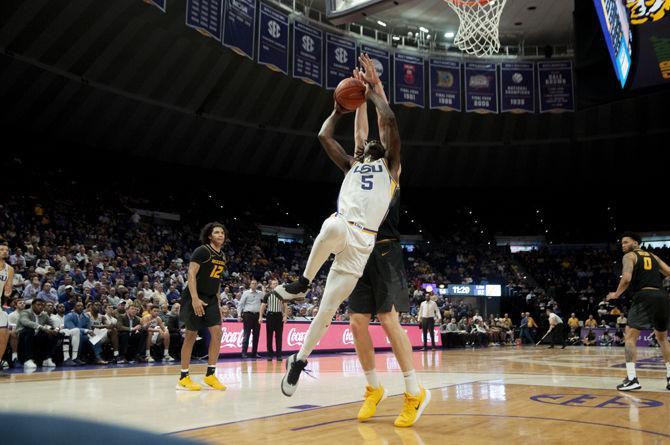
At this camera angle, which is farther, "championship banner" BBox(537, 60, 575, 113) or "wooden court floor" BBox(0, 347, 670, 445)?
"championship banner" BBox(537, 60, 575, 113)

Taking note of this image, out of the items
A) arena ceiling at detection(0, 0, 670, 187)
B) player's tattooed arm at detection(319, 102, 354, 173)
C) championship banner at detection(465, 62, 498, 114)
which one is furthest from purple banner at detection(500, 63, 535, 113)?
player's tattooed arm at detection(319, 102, 354, 173)

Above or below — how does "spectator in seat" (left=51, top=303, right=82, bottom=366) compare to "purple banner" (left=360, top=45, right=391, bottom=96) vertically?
below

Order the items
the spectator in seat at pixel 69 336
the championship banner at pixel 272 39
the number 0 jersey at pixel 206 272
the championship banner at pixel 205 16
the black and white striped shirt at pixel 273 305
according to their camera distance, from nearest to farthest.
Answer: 1. the number 0 jersey at pixel 206 272
2. the spectator in seat at pixel 69 336
3. the black and white striped shirt at pixel 273 305
4. the championship banner at pixel 205 16
5. the championship banner at pixel 272 39

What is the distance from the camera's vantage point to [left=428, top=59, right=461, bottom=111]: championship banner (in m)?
22.4

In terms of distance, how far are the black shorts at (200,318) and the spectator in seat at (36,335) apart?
4.31 meters

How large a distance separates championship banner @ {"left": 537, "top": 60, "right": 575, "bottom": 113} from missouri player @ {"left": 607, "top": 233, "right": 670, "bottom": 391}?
16166 mm

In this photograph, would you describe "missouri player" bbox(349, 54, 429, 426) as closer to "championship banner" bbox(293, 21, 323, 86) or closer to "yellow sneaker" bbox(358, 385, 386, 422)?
"yellow sneaker" bbox(358, 385, 386, 422)

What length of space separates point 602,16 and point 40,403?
10493mm

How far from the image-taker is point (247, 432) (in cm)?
363

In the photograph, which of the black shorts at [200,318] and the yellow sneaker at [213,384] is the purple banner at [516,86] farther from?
the yellow sneaker at [213,384]

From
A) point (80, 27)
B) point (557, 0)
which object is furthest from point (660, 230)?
point (80, 27)

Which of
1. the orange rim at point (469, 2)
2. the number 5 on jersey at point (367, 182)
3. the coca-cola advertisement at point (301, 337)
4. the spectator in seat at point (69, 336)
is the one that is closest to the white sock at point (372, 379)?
the number 5 on jersey at point (367, 182)

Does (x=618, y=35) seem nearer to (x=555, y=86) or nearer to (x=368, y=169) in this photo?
(x=368, y=169)

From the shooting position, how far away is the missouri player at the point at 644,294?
693cm
